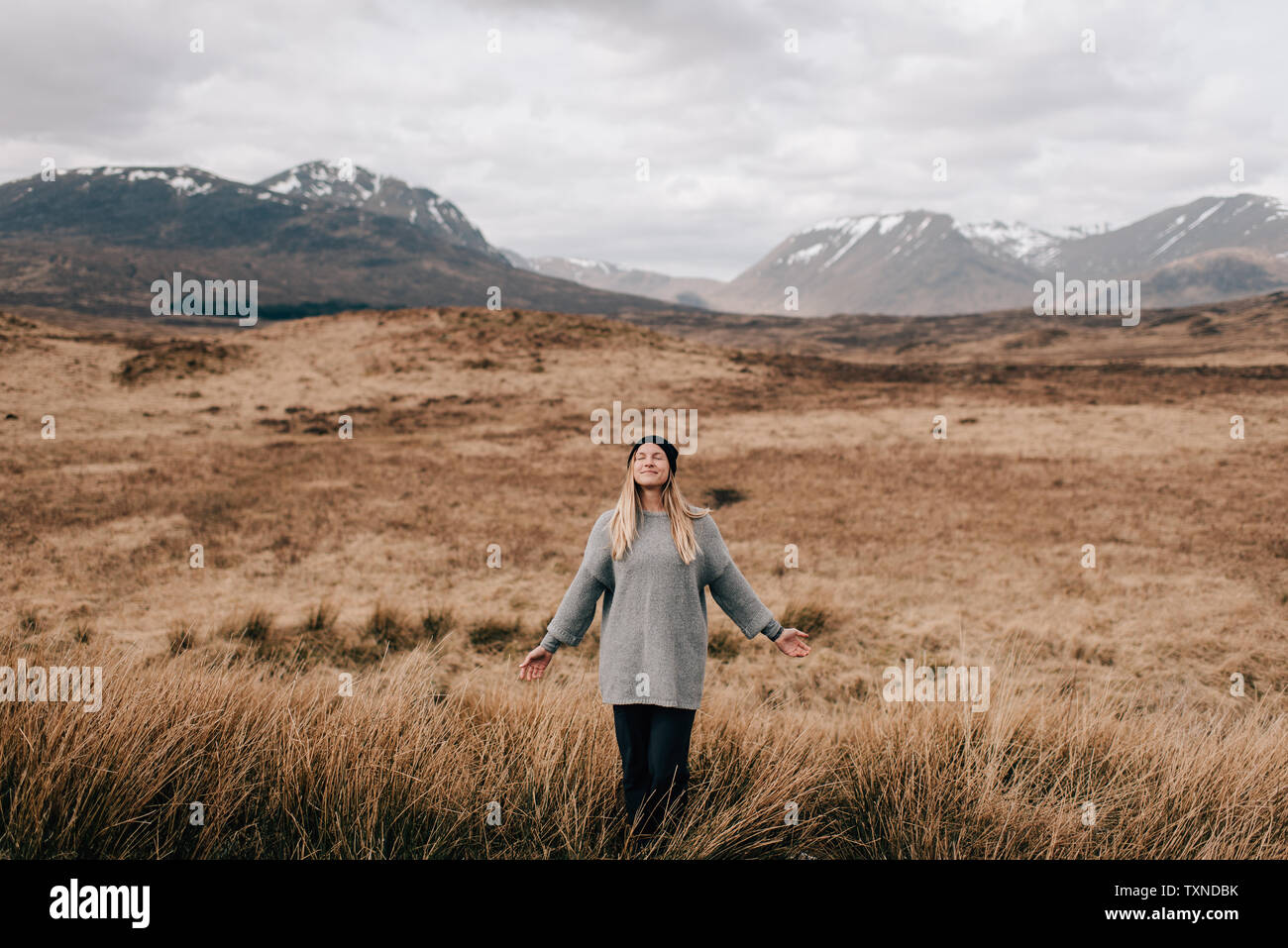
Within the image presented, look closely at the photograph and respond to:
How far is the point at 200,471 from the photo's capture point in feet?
55.5

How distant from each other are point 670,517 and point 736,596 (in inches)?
21.0

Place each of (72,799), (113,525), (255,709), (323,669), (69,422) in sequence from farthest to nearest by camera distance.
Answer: (69,422), (113,525), (323,669), (255,709), (72,799)

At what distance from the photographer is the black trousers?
294 cm

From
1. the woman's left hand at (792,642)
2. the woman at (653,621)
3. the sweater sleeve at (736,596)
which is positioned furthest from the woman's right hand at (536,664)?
the woman's left hand at (792,642)

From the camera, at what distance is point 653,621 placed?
9.61 ft

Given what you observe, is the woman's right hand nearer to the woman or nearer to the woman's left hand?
the woman

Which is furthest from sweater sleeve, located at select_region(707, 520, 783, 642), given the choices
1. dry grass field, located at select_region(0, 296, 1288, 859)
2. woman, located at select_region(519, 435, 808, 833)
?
dry grass field, located at select_region(0, 296, 1288, 859)

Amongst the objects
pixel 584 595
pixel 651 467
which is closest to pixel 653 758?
pixel 584 595

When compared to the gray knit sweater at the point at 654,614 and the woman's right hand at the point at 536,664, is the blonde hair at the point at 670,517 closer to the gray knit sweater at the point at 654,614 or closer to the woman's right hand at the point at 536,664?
the gray knit sweater at the point at 654,614

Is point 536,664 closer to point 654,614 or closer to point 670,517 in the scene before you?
point 654,614

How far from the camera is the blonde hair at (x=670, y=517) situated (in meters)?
2.96

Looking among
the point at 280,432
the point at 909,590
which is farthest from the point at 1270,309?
the point at 280,432

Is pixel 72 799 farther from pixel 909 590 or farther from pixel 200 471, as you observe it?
pixel 200 471
